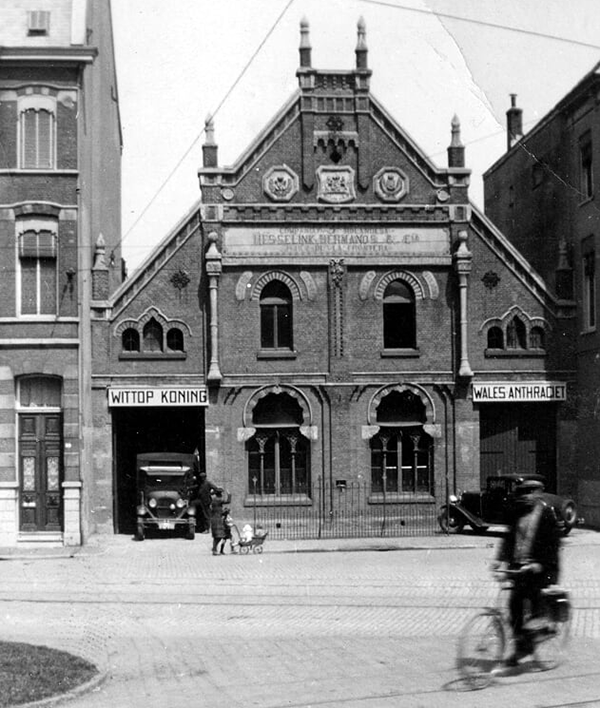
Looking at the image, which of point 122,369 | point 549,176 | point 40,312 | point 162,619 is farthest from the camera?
point 549,176

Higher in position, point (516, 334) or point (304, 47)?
point (304, 47)

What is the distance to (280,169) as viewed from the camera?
99.0 feet

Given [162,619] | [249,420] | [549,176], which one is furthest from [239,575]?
[549,176]

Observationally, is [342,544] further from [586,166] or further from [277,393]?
[586,166]

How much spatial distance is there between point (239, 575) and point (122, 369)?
11.0 metres

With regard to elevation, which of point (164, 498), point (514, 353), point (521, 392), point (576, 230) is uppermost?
point (576, 230)

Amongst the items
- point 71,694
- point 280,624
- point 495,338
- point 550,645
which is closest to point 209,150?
point 495,338

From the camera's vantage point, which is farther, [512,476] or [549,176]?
[549,176]

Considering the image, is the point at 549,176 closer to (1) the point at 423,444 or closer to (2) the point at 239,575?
(1) the point at 423,444

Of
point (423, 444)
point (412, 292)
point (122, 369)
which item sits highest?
point (412, 292)

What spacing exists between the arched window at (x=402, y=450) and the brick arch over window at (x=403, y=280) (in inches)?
113

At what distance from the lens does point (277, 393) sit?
29.7m

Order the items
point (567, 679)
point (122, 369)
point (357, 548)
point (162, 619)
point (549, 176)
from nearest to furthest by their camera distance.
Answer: point (567, 679) → point (162, 619) → point (357, 548) → point (122, 369) → point (549, 176)

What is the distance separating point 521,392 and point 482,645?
67.2 feet
